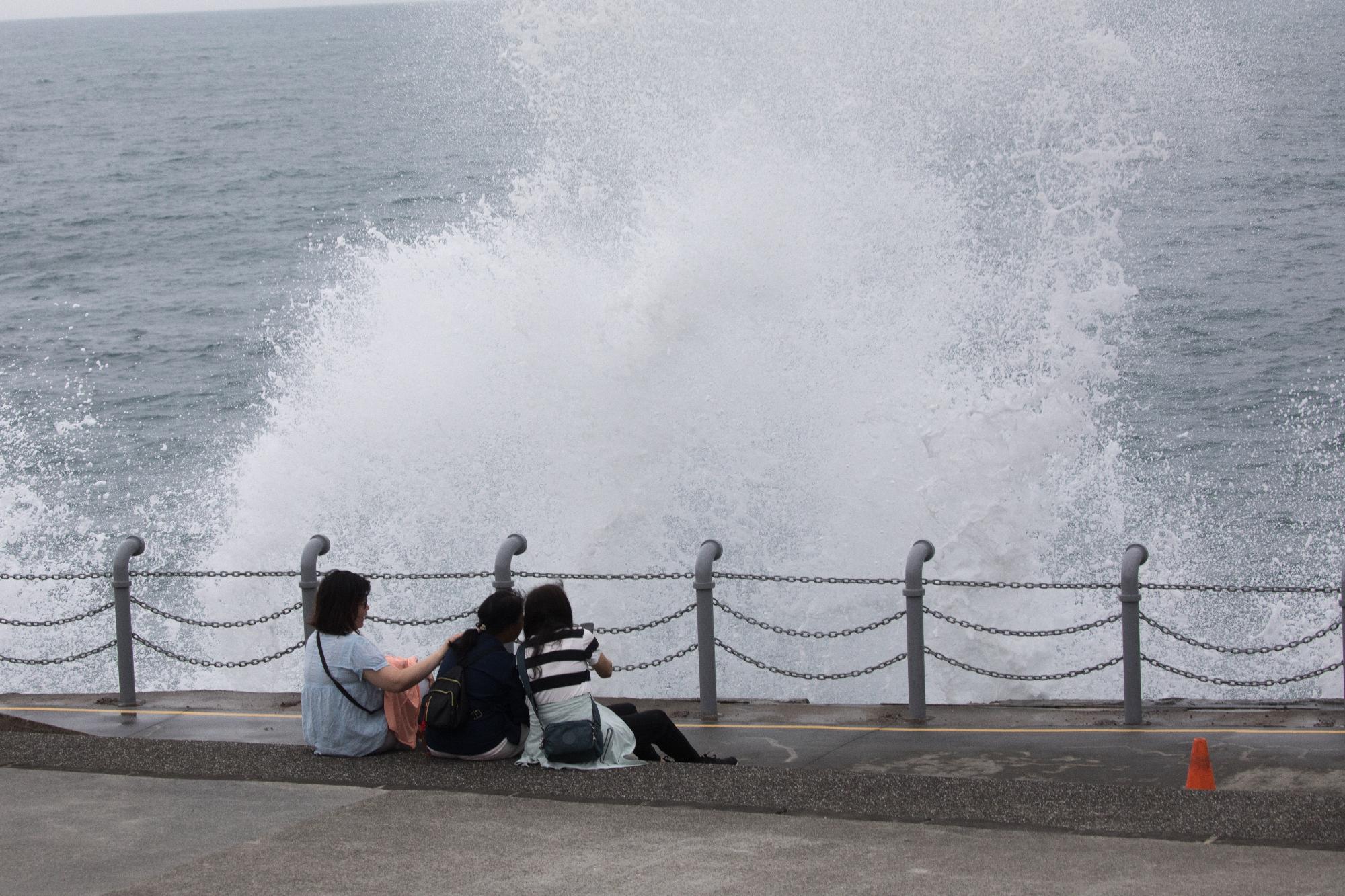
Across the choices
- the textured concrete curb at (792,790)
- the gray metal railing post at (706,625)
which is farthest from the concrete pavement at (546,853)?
the gray metal railing post at (706,625)

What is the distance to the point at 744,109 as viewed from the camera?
1903 centimetres

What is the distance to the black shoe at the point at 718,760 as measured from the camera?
25.4 ft

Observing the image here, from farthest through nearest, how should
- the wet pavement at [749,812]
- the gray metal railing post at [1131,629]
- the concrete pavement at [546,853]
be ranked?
the gray metal railing post at [1131,629]
the wet pavement at [749,812]
the concrete pavement at [546,853]

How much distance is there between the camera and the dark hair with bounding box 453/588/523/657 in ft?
25.4

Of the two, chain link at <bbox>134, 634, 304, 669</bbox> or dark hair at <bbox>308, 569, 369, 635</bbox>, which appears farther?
chain link at <bbox>134, 634, 304, 669</bbox>

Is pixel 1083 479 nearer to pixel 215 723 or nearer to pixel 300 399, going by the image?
pixel 300 399

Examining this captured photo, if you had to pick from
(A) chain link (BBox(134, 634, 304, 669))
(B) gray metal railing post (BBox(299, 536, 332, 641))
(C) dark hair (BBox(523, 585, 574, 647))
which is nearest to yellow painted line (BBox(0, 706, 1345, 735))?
(A) chain link (BBox(134, 634, 304, 669))

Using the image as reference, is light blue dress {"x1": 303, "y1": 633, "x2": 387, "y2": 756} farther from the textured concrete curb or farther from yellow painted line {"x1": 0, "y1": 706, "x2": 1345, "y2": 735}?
yellow painted line {"x1": 0, "y1": 706, "x2": 1345, "y2": 735}

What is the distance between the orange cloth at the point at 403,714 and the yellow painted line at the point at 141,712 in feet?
6.32

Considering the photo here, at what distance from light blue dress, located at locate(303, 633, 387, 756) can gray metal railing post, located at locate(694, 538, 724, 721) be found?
220 centimetres

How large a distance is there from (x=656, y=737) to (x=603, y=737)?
336 millimetres

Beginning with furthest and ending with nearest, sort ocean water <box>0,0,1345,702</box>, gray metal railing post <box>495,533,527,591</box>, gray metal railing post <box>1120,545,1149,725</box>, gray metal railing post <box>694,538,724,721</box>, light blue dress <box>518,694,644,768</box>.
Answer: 1. ocean water <box>0,0,1345,702</box>
2. gray metal railing post <box>495,533,527,591</box>
3. gray metal railing post <box>694,538,724,721</box>
4. gray metal railing post <box>1120,545,1149,725</box>
5. light blue dress <box>518,694,644,768</box>

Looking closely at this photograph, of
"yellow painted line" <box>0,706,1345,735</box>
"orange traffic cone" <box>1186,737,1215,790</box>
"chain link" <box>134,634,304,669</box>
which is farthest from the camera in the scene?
"chain link" <box>134,634,304,669</box>

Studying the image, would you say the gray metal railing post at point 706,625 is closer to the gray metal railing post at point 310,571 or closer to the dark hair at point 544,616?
the dark hair at point 544,616
